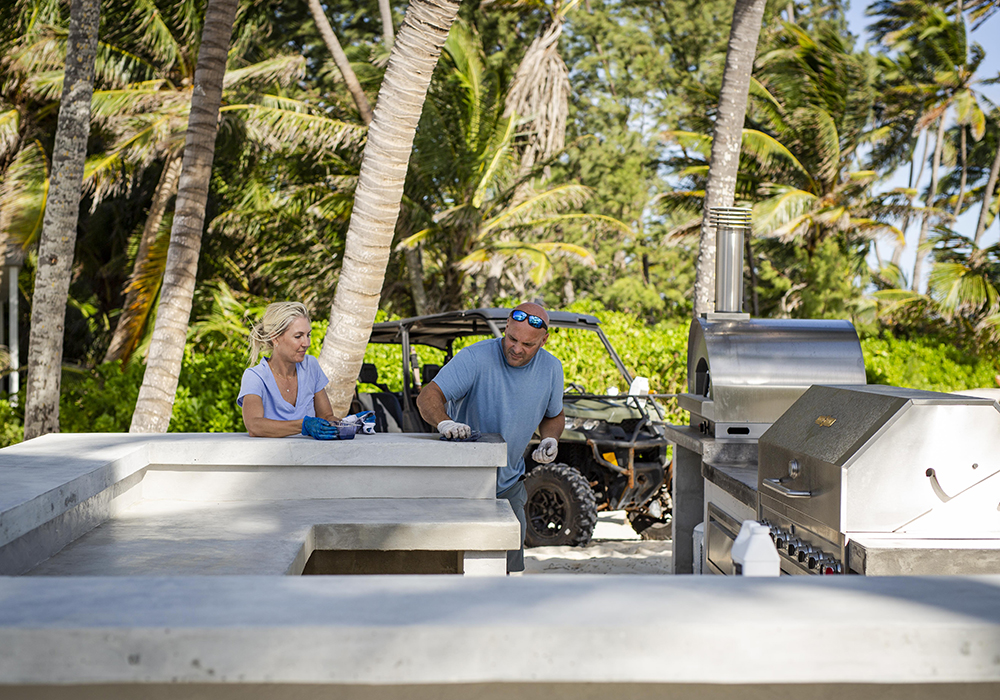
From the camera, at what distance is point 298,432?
14.0 ft

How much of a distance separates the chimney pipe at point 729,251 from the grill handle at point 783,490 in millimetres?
2473

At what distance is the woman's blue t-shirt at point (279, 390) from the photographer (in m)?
4.31

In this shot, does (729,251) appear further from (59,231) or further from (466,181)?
(466,181)

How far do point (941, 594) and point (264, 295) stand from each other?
2024 cm

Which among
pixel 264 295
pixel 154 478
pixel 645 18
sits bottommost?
pixel 154 478

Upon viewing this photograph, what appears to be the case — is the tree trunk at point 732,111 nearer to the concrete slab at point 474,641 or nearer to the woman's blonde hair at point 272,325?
the woman's blonde hair at point 272,325

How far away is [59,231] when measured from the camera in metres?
9.01

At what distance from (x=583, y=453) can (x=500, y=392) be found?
12.1 ft

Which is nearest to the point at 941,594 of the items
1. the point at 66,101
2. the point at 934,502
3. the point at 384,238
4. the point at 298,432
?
the point at 934,502

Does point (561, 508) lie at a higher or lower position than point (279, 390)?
lower

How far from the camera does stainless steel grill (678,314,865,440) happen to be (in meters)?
5.21

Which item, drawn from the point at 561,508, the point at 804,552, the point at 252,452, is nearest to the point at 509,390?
the point at 252,452

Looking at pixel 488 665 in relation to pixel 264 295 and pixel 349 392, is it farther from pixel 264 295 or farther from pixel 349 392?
pixel 264 295

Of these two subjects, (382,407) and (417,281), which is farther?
(417,281)
